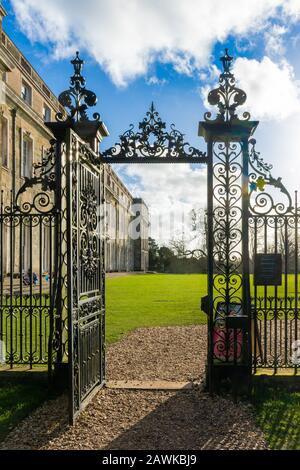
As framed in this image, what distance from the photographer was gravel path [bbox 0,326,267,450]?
14.7ft

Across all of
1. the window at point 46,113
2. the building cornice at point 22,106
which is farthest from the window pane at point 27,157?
the window at point 46,113

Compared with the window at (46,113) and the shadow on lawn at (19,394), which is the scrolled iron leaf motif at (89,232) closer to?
the shadow on lawn at (19,394)

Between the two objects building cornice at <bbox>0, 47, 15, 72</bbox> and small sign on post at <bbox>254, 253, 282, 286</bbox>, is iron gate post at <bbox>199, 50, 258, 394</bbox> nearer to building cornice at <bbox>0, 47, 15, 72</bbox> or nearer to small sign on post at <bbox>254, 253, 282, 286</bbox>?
small sign on post at <bbox>254, 253, 282, 286</bbox>

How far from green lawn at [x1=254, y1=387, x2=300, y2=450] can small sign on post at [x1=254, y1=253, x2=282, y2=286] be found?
4.97 ft

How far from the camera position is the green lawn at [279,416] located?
4.49 m

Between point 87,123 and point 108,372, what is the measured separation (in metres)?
4.17

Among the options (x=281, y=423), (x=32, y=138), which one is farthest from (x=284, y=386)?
(x=32, y=138)

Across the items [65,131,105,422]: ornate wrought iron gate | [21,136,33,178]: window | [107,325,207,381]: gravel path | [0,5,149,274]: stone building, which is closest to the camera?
[65,131,105,422]: ornate wrought iron gate

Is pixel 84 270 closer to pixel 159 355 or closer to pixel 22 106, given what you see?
pixel 159 355

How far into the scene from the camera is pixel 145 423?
5.06 meters

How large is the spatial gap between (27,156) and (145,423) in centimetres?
2430

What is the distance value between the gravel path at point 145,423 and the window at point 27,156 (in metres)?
21.5

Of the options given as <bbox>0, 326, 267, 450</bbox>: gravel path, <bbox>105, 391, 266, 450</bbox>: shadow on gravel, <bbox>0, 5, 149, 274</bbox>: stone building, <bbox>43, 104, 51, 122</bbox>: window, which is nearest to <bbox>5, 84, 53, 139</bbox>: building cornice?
<bbox>0, 5, 149, 274</bbox>: stone building

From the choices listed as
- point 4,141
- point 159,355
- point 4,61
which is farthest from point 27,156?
point 159,355
